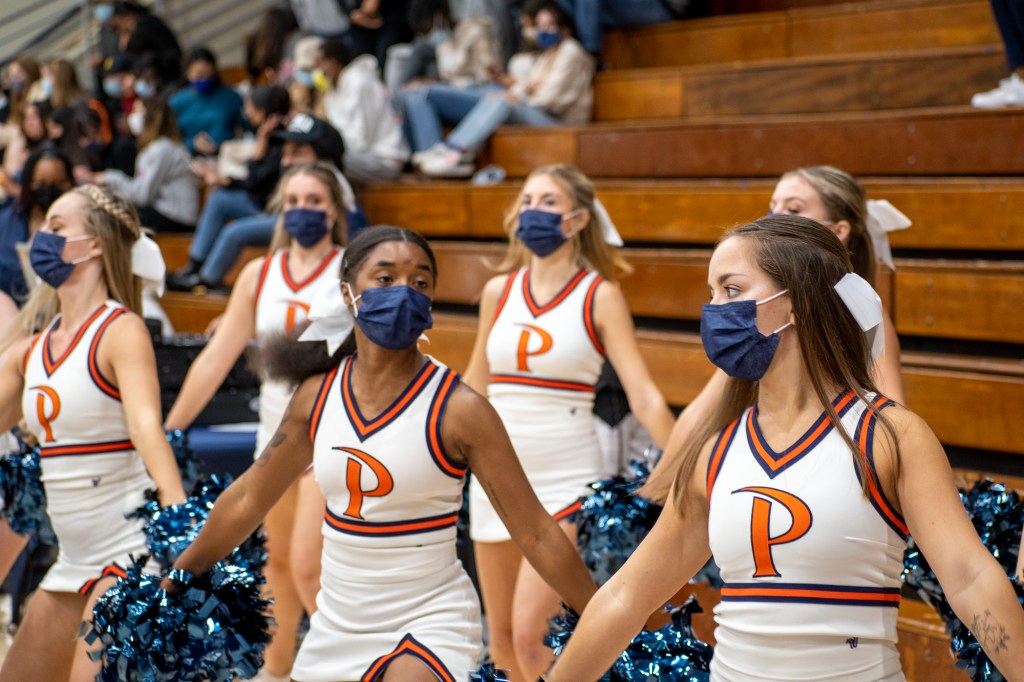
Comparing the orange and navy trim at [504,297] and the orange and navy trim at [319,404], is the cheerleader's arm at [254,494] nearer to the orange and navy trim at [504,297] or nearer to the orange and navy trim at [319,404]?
the orange and navy trim at [319,404]

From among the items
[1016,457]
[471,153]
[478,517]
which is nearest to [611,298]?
[478,517]

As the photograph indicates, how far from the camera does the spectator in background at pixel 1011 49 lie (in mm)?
4773

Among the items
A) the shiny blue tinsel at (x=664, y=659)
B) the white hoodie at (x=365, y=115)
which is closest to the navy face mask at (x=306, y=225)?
the shiny blue tinsel at (x=664, y=659)

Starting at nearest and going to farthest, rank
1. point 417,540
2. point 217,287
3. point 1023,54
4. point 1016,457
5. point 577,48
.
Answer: point 417,540, point 1016,457, point 1023,54, point 577,48, point 217,287

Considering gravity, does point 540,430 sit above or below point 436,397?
below

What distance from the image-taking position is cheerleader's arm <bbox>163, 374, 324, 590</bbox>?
2.40 metres

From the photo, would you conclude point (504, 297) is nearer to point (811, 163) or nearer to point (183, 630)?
point (183, 630)

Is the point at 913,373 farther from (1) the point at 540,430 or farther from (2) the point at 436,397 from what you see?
(2) the point at 436,397

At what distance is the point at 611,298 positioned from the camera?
3.59m

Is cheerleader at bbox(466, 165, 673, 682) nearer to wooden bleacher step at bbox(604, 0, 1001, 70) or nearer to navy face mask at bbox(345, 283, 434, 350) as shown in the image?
navy face mask at bbox(345, 283, 434, 350)

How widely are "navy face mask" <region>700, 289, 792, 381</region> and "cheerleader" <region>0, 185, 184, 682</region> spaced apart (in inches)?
61.3

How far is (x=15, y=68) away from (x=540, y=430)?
8245mm

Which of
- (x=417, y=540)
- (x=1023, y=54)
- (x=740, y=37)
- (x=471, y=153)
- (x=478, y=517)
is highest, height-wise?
(x=740, y=37)

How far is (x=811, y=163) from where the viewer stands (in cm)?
557
